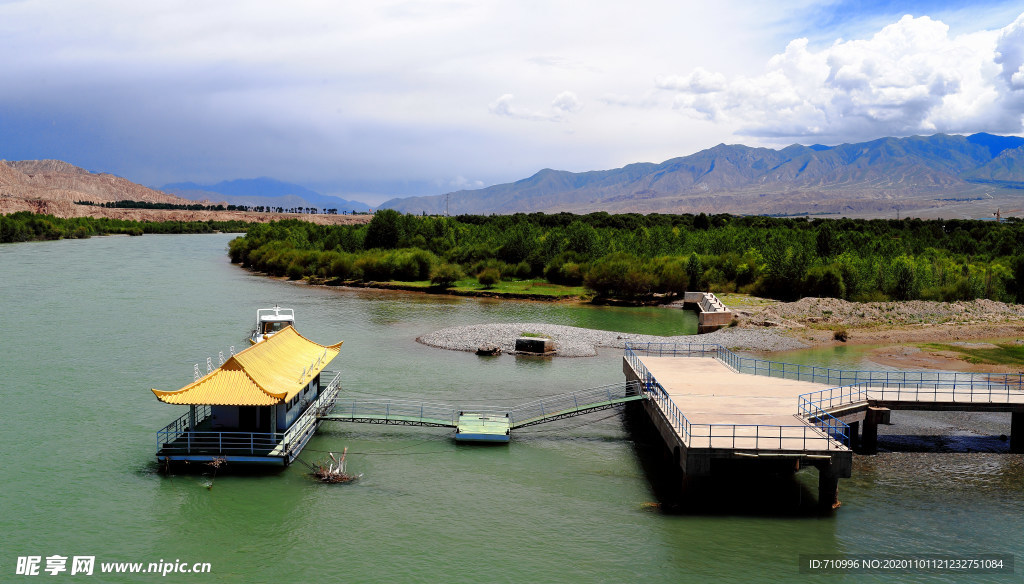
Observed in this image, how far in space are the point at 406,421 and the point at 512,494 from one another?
26.8 feet

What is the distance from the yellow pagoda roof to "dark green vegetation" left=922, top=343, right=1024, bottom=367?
46071 millimetres

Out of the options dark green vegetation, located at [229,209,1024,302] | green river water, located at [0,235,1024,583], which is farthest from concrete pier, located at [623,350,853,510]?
dark green vegetation, located at [229,209,1024,302]

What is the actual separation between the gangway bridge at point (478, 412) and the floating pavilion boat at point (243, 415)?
376 cm

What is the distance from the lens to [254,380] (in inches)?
1127

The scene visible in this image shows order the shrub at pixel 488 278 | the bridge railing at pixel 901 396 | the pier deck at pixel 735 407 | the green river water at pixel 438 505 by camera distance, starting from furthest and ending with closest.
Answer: the shrub at pixel 488 278 < the bridge railing at pixel 901 396 < the pier deck at pixel 735 407 < the green river water at pixel 438 505

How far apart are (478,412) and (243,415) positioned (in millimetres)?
11687

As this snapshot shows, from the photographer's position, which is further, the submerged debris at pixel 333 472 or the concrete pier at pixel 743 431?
the submerged debris at pixel 333 472

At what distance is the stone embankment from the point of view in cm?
5506

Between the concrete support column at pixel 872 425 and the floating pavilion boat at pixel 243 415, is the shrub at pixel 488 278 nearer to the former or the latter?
the floating pavilion boat at pixel 243 415

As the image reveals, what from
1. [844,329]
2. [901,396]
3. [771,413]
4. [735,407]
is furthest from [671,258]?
[771,413]

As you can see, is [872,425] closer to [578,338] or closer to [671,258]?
[578,338]

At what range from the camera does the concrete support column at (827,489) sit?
2525cm

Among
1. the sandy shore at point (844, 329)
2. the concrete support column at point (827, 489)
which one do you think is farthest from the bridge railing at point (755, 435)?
the sandy shore at point (844, 329)

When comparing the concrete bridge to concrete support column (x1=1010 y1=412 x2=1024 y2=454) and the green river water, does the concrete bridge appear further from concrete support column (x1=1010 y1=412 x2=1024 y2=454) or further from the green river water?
the green river water
